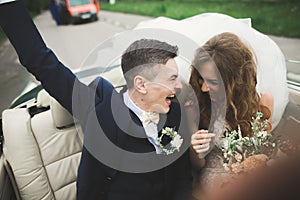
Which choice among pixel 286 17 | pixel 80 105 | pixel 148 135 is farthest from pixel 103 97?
pixel 286 17

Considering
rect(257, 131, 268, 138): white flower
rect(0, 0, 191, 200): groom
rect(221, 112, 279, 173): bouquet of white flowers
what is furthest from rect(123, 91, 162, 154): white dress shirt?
rect(257, 131, 268, 138): white flower

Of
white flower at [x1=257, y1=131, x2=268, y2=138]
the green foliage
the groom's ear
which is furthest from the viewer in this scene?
the green foliage

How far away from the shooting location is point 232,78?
3.69ft

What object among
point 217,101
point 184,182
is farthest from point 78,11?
point 184,182

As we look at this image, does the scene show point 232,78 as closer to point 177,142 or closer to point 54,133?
point 177,142

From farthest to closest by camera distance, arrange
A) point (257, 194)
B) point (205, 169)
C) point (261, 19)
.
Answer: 1. point (261, 19)
2. point (205, 169)
3. point (257, 194)

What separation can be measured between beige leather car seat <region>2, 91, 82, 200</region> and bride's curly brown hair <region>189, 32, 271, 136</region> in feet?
1.42

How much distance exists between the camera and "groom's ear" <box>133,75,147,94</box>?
103cm

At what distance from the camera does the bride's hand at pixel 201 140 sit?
3.65 feet

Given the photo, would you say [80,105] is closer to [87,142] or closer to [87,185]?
[87,142]

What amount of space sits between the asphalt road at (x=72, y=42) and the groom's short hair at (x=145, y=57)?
231mm

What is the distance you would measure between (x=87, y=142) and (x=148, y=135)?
0.60 ft

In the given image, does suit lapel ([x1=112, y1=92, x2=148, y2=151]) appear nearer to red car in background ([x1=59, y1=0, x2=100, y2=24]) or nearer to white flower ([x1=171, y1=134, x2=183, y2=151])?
white flower ([x1=171, y1=134, x2=183, y2=151])

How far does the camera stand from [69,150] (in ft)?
4.30
